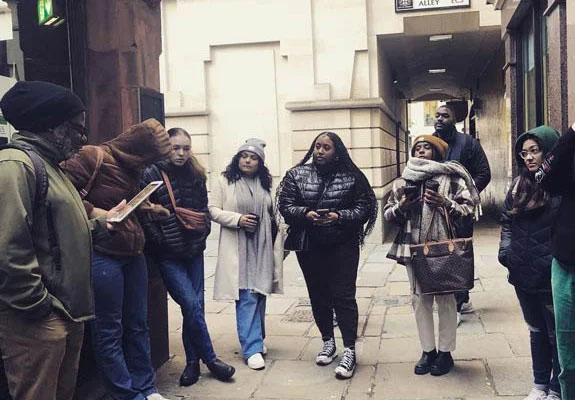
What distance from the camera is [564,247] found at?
3.38m

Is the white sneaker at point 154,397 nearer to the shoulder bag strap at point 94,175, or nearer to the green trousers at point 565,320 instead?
the shoulder bag strap at point 94,175

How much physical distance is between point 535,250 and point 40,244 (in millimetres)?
2762

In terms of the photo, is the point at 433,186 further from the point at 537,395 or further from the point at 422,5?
the point at 422,5

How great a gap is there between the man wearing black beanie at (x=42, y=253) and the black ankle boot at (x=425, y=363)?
2818 mm

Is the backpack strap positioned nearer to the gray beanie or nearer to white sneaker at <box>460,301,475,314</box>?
the gray beanie

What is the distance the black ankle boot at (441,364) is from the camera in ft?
16.6

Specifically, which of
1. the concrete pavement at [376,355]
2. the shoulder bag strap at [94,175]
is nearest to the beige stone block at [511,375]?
the concrete pavement at [376,355]

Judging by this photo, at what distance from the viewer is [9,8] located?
4230 mm

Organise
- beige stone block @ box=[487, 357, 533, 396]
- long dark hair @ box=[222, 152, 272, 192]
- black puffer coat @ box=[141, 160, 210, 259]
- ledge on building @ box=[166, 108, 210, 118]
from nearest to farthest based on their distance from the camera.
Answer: beige stone block @ box=[487, 357, 533, 396]
black puffer coat @ box=[141, 160, 210, 259]
long dark hair @ box=[222, 152, 272, 192]
ledge on building @ box=[166, 108, 210, 118]

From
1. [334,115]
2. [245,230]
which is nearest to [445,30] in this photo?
[334,115]

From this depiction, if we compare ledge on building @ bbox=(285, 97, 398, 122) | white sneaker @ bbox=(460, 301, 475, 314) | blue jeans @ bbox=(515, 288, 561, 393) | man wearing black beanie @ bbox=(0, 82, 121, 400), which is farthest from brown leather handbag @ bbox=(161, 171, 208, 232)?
ledge on building @ bbox=(285, 97, 398, 122)

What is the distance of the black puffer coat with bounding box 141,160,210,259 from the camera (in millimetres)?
4824

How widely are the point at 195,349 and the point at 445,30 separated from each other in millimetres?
9612

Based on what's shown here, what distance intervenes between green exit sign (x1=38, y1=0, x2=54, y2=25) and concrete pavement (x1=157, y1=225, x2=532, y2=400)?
2633 millimetres
